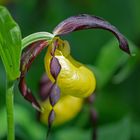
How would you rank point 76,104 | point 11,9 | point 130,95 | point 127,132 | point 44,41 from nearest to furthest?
point 44,41, point 127,132, point 76,104, point 130,95, point 11,9

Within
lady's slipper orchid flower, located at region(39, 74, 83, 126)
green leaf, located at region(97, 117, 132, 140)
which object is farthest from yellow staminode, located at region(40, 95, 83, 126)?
green leaf, located at region(97, 117, 132, 140)

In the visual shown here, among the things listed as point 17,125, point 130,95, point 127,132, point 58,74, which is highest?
point 58,74

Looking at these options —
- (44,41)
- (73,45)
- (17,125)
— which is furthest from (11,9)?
(44,41)

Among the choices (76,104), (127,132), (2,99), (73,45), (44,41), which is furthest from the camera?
(73,45)

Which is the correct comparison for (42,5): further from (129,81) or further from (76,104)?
(76,104)

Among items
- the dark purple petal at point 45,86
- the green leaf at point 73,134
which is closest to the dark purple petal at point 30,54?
the dark purple petal at point 45,86

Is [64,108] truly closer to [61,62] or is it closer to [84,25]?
[61,62]

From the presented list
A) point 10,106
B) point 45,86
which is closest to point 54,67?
point 10,106

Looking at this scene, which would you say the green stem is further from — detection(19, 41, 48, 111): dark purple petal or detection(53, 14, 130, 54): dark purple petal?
detection(53, 14, 130, 54): dark purple petal
